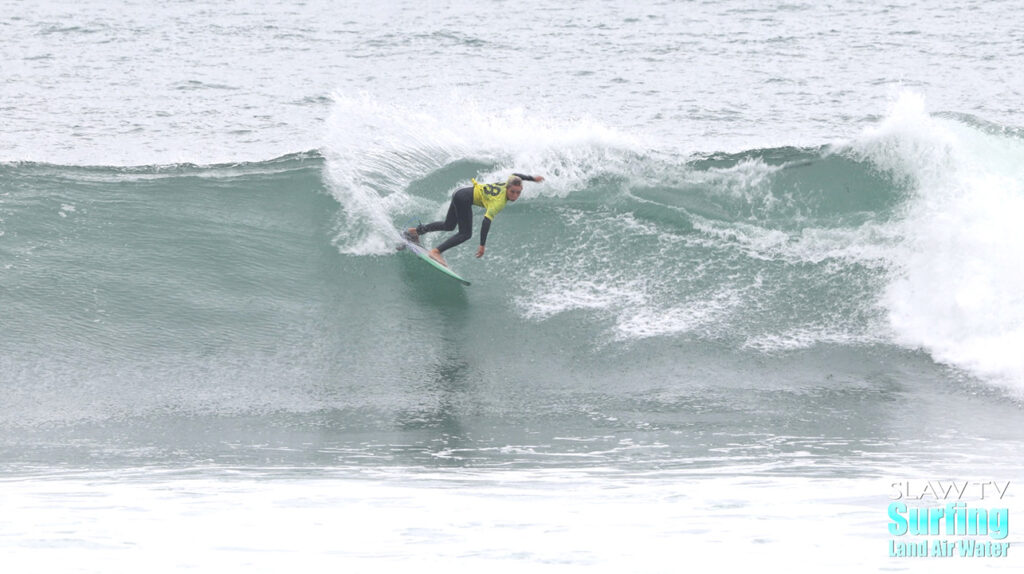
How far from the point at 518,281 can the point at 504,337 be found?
116cm

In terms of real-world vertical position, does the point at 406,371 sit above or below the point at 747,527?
above

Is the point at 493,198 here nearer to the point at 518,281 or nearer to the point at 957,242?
the point at 518,281

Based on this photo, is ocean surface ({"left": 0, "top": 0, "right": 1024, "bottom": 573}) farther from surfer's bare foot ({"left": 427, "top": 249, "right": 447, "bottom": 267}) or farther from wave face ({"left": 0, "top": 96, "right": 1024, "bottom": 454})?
surfer's bare foot ({"left": 427, "top": 249, "right": 447, "bottom": 267})

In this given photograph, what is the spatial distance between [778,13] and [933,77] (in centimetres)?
557

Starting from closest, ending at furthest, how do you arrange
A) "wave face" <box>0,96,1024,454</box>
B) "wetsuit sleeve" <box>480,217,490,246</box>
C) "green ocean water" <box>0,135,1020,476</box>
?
"green ocean water" <box>0,135,1020,476</box>, "wave face" <box>0,96,1024,454</box>, "wetsuit sleeve" <box>480,217,490,246</box>

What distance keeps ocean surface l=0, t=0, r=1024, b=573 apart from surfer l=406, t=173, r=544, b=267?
1.47ft

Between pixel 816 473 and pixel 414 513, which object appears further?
pixel 816 473

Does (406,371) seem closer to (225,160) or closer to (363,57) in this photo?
(225,160)

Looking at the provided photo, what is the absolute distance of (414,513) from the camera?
26.0 feet

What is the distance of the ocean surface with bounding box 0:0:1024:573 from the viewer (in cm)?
778

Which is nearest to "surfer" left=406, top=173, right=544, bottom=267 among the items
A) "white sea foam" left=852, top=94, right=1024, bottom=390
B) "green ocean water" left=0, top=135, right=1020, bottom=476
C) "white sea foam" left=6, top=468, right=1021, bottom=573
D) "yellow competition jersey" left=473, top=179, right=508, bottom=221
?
"yellow competition jersey" left=473, top=179, right=508, bottom=221

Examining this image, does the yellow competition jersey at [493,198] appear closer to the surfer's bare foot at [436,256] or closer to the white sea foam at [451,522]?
the surfer's bare foot at [436,256]

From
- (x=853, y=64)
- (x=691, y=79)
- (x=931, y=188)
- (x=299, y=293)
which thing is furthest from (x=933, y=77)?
(x=299, y=293)

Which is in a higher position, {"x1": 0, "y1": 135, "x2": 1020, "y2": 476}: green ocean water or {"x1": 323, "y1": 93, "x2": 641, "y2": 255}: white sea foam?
{"x1": 323, "y1": 93, "x2": 641, "y2": 255}: white sea foam
